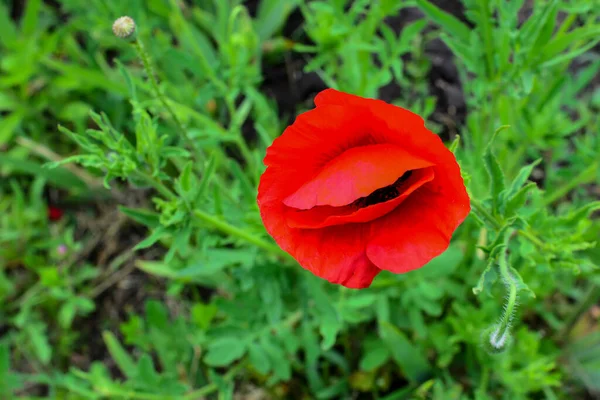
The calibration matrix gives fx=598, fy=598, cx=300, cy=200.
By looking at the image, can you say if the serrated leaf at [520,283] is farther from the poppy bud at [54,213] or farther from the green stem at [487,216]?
the poppy bud at [54,213]

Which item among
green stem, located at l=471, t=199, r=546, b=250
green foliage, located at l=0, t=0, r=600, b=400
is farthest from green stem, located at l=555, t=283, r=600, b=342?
green stem, located at l=471, t=199, r=546, b=250

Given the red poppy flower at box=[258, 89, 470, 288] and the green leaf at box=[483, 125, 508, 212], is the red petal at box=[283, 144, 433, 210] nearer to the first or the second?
the red poppy flower at box=[258, 89, 470, 288]

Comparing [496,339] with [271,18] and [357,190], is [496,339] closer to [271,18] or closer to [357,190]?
[357,190]

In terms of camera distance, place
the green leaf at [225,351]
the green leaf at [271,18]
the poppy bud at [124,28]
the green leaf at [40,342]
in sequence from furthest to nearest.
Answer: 1. the green leaf at [271,18]
2. the green leaf at [40,342]
3. the green leaf at [225,351]
4. the poppy bud at [124,28]

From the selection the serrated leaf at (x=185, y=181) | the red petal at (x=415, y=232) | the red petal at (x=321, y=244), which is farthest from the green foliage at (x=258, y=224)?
the red petal at (x=321, y=244)

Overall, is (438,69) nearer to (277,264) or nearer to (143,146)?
(277,264)

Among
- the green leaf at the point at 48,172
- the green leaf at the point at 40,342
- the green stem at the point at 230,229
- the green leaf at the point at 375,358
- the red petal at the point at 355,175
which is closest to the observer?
the red petal at the point at 355,175

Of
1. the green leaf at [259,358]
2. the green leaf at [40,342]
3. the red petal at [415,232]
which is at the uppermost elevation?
the red petal at [415,232]
